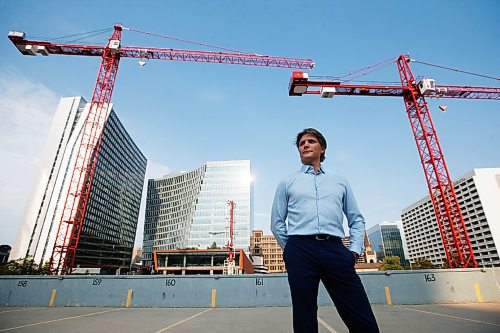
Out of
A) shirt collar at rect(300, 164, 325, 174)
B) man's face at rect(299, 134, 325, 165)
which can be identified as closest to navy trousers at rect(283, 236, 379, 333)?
shirt collar at rect(300, 164, 325, 174)

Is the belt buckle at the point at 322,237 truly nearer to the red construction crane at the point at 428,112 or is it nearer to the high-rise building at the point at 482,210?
the red construction crane at the point at 428,112

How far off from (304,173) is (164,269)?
62.6m

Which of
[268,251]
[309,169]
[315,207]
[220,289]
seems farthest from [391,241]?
[315,207]

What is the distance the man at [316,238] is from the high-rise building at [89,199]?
9100cm

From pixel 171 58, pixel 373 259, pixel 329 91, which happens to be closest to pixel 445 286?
pixel 329 91

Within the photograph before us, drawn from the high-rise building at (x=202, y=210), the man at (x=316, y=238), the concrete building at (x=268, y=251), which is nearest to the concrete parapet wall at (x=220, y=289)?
the man at (x=316, y=238)

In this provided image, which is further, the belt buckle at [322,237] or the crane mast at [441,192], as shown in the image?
the crane mast at [441,192]

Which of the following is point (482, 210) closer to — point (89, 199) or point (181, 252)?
point (181, 252)

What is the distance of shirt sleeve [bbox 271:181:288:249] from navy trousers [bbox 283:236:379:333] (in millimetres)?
233

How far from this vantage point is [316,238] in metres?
1.90

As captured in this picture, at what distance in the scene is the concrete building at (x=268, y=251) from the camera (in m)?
125

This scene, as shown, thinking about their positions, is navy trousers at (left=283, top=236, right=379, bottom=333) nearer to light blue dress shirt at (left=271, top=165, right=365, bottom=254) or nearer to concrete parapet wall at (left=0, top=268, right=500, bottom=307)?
light blue dress shirt at (left=271, top=165, right=365, bottom=254)

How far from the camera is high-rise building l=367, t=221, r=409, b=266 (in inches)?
5423

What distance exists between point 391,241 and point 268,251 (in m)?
73.3
